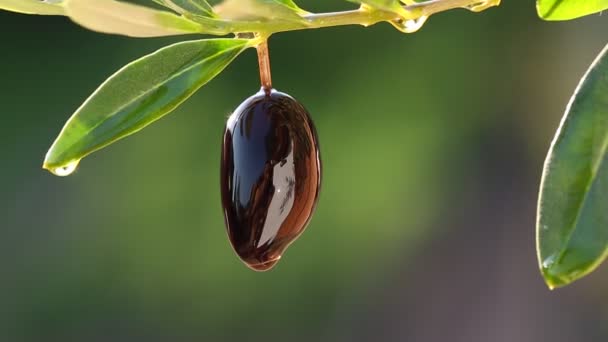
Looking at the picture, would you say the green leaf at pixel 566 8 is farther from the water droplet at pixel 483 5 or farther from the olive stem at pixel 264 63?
the olive stem at pixel 264 63

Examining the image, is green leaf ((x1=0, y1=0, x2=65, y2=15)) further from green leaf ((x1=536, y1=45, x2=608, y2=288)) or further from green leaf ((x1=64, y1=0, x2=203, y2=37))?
green leaf ((x1=536, y1=45, x2=608, y2=288))

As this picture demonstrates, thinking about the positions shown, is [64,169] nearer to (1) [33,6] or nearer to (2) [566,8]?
(1) [33,6]

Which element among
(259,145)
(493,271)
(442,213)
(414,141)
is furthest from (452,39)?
(259,145)

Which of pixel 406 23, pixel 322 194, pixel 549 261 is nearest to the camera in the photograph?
pixel 549 261

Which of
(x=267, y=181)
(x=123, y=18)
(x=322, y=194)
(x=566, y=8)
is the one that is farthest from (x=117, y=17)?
(x=322, y=194)

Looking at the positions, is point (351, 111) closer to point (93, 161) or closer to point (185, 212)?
point (185, 212)

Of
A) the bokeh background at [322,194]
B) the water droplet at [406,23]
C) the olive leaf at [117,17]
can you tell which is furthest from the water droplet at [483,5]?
the bokeh background at [322,194]

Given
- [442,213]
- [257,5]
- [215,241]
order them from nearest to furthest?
[257,5] → [215,241] → [442,213]
